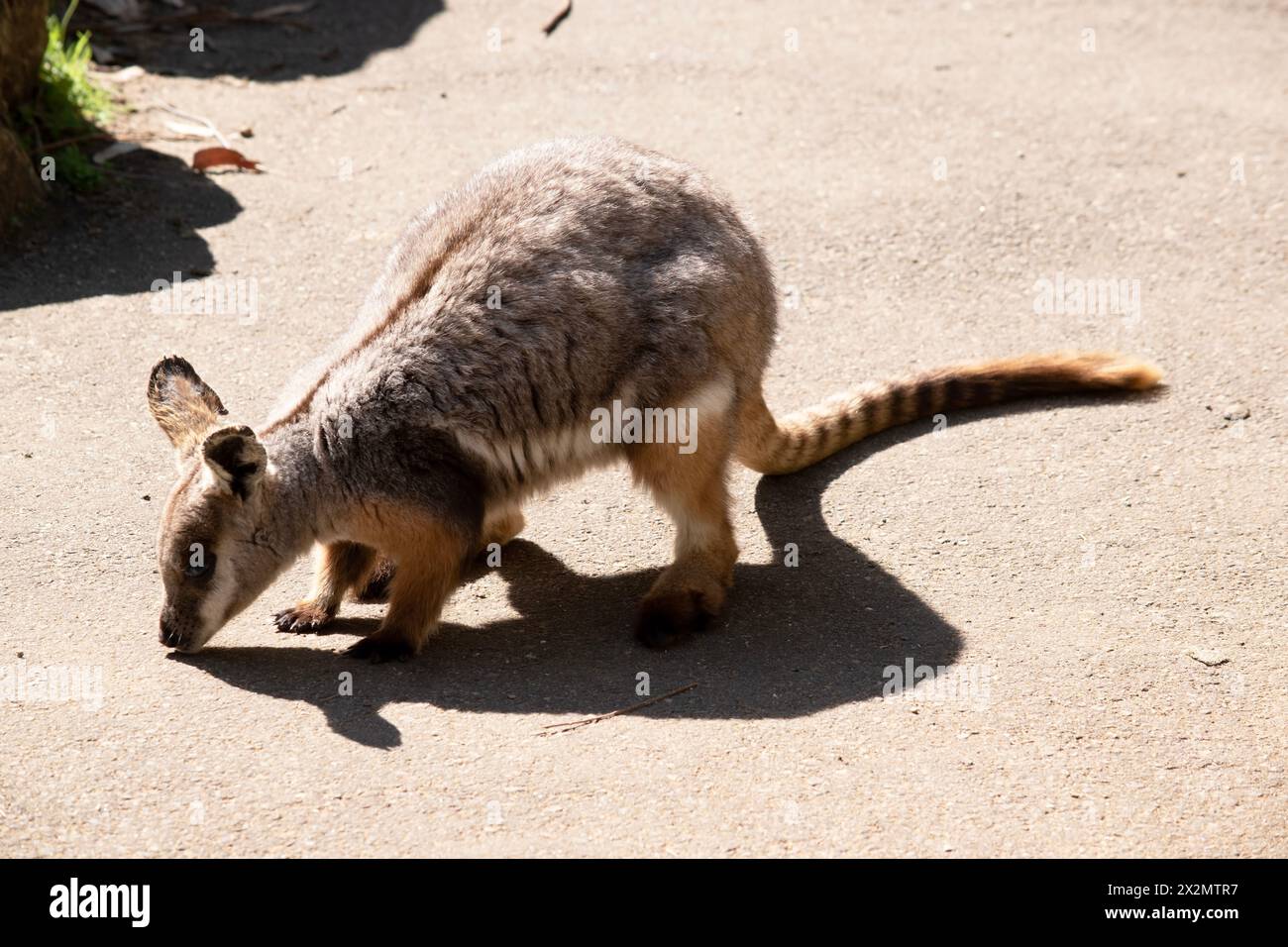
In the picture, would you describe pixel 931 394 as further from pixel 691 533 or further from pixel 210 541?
pixel 210 541

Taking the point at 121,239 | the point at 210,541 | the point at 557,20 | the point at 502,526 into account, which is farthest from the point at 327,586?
the point at 557,20

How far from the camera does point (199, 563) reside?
5527 millimetres

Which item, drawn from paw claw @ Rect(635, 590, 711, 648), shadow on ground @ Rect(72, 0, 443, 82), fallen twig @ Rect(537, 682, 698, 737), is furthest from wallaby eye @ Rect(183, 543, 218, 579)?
shadow on ground @ Rect(72, 0, 443, 82)

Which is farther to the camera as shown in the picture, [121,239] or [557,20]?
[557,20]

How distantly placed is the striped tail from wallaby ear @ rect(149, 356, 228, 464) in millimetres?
2494

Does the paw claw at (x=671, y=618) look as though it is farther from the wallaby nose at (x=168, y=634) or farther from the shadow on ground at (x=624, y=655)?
the wallaby nose at (x=168, y=634)

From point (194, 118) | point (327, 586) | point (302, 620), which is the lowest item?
point (302, 620)

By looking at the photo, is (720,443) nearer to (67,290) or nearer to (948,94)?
(67,290)

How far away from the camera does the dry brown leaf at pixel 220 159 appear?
966cm

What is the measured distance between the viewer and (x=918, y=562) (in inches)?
255

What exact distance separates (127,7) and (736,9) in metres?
5.00

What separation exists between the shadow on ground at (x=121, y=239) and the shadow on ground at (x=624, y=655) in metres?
3.33

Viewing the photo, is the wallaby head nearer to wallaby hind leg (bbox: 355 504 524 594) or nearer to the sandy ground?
the sandy ground

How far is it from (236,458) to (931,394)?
365 cm
